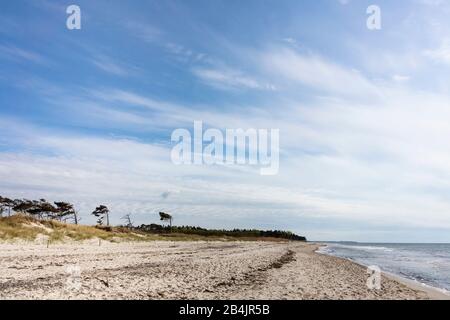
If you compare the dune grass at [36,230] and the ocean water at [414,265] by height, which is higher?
the dune grass at [36,230]

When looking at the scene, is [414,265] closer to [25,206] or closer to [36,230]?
[36,230]

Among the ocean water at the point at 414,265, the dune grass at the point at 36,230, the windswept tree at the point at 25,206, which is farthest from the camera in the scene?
the windswept tree at the point at 25,206

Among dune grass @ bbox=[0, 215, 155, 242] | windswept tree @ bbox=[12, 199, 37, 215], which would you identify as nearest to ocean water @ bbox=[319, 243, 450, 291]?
dune grass @ bbox=[0, 215, 155, 242]

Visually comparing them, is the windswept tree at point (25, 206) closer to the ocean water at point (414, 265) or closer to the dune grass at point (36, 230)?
the dune grass at point (36, 230)

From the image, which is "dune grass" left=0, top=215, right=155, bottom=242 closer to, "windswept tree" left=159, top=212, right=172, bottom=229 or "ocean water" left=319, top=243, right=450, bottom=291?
"ocean water" left=319, top=243, right=450, bottom=291

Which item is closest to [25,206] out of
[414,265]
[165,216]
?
[165,216]

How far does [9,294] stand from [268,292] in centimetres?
935

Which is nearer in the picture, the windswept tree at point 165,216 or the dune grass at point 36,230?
the dune grass at point 36,230

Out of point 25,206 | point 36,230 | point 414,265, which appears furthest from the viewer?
point 25,206

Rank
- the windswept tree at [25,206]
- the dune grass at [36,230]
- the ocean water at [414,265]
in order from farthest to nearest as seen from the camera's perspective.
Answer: the windswept tree at [25,206], the dune grass at [36,230], the ocean water at [414,265]

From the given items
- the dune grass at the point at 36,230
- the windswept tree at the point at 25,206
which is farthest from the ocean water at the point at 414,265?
the windswept tree at the point at 25,206
